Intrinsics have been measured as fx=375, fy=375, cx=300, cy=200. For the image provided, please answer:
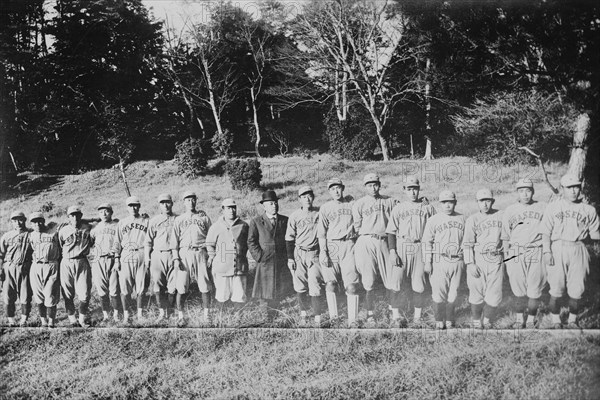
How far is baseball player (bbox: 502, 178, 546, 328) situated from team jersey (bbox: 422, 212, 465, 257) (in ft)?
1.65

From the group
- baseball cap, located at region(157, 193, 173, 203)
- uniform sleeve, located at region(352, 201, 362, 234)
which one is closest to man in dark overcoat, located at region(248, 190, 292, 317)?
uniform sleeve, located at region(352, 201, 362, 234)

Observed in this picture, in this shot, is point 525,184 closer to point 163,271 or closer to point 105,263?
point 163,271

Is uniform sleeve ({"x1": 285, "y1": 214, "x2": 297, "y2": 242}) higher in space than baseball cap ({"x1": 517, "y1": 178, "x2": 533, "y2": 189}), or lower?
lower

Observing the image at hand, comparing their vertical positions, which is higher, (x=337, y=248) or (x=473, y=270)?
(x=337, y=248)

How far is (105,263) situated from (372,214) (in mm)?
3806

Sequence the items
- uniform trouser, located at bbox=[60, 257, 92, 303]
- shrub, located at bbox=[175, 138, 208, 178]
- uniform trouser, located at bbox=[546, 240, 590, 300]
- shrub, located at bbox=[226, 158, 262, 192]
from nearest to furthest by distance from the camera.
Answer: uniform trouser, located at bbox=[546, 240, 590, 300]
uniform trouser, located at bbox=[60, 257, 92, 303]
shrub, located at bbox=[226, 158, 262, 192]
shrub, located at bbox=[175, 138, 208, 178]

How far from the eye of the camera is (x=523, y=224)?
14.6 feet

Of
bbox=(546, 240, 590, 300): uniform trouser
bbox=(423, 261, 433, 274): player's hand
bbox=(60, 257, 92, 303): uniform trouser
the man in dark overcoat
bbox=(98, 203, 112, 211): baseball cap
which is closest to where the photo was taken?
bbox=(546, 240, 590, 300): uniform trouser

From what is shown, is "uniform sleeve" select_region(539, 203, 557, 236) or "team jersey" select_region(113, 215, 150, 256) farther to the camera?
"team jersey" select_region(113, 215, 150, 256)

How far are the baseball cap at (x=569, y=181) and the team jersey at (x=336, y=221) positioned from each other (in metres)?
2.63

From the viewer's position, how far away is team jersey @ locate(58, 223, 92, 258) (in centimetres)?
532

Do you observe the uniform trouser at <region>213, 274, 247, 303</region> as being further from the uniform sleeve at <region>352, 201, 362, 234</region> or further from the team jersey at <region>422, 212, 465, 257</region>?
the team jersey at <region>422, 212, 465, 257</region>

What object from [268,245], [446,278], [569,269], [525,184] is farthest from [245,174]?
[569,269]

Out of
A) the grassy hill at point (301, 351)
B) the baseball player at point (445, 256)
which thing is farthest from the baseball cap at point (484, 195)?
the grassy hill at point (301, 351)
